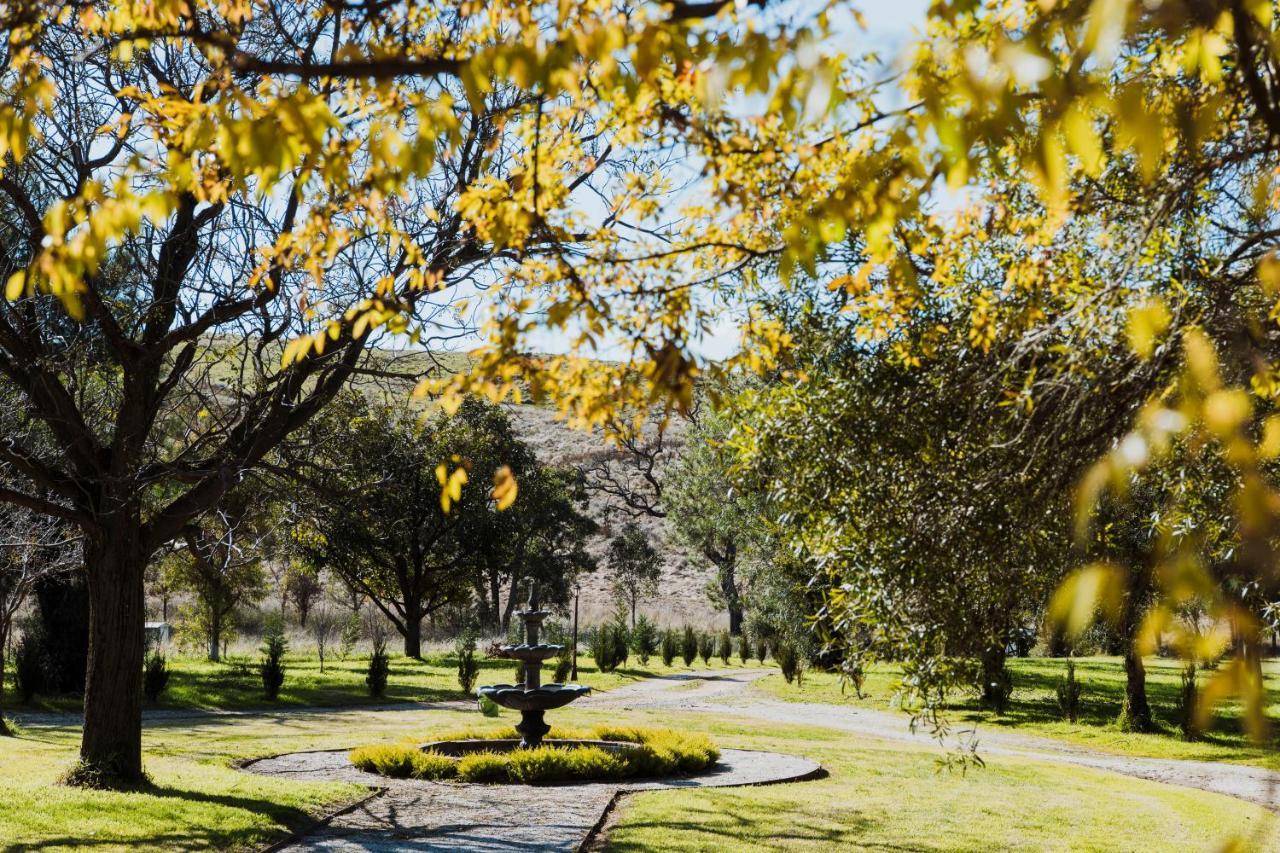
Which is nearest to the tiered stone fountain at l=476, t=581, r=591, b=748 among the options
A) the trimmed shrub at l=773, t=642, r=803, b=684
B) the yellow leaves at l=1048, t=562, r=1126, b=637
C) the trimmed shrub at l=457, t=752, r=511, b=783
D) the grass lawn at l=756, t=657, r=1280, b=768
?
the trimmed shrub at l=457, t=752, r=511, b=783

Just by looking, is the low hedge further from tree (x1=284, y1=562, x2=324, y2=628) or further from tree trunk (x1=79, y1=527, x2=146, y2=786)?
tree (x1=284, y1=562, x2=324, y2=628)

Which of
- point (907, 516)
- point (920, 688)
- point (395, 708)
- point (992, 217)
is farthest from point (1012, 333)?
point (395, 708)

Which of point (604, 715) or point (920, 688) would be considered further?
point (604, 715)

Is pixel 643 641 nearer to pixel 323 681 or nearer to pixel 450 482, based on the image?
pixel 323 681

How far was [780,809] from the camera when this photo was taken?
11.1m

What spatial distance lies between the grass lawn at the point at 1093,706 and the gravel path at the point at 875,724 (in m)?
0.51

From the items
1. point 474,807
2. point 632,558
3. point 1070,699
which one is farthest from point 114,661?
point 632,558

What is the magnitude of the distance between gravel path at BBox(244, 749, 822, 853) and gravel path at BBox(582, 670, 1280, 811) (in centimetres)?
330

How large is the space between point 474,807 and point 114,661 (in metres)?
3.90

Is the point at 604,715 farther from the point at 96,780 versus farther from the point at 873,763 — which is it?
the point at 96,780

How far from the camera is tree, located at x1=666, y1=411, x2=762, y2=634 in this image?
90.4ft

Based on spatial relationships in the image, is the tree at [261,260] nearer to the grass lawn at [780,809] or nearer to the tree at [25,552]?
the grass lawn at [780,809]

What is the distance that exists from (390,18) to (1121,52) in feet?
12.8

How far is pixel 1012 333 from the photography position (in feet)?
19.8
